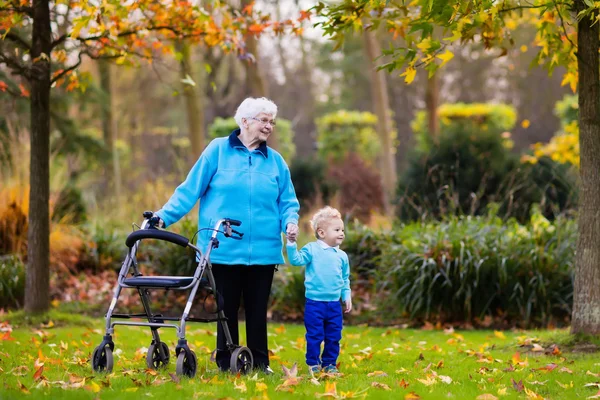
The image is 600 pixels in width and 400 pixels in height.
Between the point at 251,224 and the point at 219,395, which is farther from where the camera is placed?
the point at 251,224

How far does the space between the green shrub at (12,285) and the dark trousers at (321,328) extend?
504cm

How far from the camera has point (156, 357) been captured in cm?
523

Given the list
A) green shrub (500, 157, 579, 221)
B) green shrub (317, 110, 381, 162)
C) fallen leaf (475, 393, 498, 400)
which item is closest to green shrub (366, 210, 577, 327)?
green shrub (500, 157, 579, 221)

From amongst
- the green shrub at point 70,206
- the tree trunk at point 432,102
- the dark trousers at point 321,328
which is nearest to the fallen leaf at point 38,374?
the dark trousers at point 321,328

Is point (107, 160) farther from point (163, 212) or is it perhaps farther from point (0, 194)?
point (163, 212)

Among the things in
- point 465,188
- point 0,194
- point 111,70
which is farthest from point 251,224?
point 111,70

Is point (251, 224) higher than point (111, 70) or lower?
lower

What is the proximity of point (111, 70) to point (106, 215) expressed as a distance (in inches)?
280

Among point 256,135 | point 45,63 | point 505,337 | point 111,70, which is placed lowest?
point 505,337

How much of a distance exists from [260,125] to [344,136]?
2137 centimetres

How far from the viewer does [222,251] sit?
4.96m

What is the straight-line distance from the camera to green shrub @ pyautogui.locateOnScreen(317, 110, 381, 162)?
26297 mm

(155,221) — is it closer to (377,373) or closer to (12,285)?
(377,373)

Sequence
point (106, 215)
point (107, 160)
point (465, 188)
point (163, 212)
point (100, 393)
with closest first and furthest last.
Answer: point (100, 393), point (163, 212), point (465, 188), point (106, 215), point (107, 160)
